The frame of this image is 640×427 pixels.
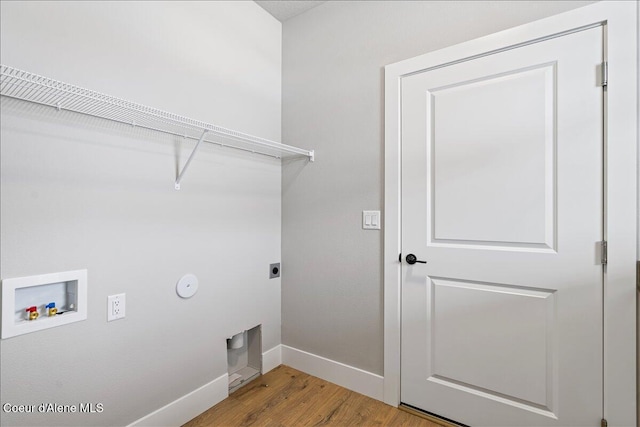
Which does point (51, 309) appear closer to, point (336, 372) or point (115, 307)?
point (115, 307)

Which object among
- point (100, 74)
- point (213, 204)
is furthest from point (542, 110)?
point (100, 74)

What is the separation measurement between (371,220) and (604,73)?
4.10 ft

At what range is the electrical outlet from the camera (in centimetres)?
135

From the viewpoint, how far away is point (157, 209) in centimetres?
152

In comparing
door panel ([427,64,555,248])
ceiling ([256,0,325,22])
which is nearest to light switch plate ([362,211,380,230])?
door panel ([427,64,555,248])

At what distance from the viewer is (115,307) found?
1368 millimetres

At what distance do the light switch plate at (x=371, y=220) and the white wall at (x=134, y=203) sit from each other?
0.73 m

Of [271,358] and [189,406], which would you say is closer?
[189,406]

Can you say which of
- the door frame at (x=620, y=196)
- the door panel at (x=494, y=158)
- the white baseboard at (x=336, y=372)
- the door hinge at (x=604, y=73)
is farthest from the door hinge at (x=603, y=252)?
the white baseboard at (x=336, y=372)

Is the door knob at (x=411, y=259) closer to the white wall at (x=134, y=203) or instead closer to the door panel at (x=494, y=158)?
the door panel at (x=494, y=158)

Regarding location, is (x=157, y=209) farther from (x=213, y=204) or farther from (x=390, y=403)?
(x=390, y=403)

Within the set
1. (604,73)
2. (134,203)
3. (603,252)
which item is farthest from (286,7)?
(603,252)

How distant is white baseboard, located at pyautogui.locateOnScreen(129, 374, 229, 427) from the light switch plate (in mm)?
1279

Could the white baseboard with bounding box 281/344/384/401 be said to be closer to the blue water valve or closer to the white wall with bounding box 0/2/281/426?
the white wall with bounding box 0/2/281/426
